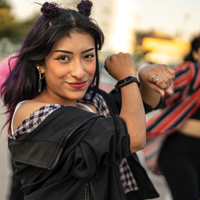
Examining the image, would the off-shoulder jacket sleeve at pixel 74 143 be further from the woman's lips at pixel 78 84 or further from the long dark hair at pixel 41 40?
the long dark hair at pixel 41 40

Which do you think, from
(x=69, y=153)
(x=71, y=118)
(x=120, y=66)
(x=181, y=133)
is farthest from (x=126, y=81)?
(x=181, y=133)

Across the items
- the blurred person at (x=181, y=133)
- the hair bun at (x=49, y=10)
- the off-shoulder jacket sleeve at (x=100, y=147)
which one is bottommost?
the blurred person at (x=181, y=133)

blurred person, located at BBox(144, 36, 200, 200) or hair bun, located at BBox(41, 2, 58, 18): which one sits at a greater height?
hair bun, located at BBox(41, 2, 58, 18)

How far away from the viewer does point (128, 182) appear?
5.07ft

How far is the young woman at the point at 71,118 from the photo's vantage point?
114 cm

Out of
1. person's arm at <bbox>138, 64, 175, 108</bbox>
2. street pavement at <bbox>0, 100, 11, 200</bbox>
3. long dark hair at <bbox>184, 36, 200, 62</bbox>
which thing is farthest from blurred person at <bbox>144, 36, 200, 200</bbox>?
street pavement at <bbox>0, 100, 11, 200</bbox>

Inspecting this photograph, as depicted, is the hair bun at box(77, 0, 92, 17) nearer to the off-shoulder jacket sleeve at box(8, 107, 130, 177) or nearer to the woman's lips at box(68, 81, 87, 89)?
the woman's lips at box(68, 81, 87, 89)

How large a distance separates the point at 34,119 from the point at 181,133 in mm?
1539

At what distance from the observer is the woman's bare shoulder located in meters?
1.25

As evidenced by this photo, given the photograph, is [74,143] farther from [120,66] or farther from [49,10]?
[49,10]

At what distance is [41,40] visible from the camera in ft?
4.17

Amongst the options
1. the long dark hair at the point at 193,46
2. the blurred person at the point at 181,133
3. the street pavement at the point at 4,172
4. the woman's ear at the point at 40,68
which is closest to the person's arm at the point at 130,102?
the woman's ear at the point at 40,68

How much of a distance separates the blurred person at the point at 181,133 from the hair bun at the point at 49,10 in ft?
3.96

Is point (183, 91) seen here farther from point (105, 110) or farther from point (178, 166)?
point (105, 110)
